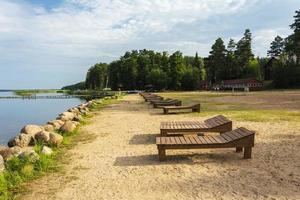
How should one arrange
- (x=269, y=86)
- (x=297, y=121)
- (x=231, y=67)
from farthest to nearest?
(x=231, y=67) → (x=269, y=86) → (x=297, y=121)

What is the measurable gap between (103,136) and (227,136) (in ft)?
17.7

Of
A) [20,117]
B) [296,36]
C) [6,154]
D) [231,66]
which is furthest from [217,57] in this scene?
[6,154]

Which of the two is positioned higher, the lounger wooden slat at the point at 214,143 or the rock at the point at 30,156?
the lounger wooden slat at the point at 214,143

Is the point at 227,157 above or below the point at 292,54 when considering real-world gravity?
below

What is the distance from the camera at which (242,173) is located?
7383 mm

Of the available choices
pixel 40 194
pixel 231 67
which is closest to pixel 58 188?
pixel 40 194

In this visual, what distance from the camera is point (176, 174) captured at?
7441mm

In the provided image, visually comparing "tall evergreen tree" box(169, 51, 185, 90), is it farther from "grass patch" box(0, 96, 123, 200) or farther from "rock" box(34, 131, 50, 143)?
"grass patch" box(0, 96, 123, 200)

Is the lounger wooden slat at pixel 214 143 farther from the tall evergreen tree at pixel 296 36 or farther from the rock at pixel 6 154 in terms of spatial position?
the tall evergreen tree at pixel 296 36

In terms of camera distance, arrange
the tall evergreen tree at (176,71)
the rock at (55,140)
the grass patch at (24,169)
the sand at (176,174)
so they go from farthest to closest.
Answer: the tall evergreen tree at (176,71), the rock at (55,140), the grass patch at (24,169), the sand at (176,174)

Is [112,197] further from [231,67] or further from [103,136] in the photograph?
[231,67]

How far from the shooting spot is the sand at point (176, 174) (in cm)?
629

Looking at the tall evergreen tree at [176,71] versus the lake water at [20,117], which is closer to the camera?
the lake water at [20,117]

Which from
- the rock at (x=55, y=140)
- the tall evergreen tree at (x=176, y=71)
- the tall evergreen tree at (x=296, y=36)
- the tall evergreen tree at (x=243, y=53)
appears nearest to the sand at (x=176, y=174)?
the rock at (x=55, y=140)
